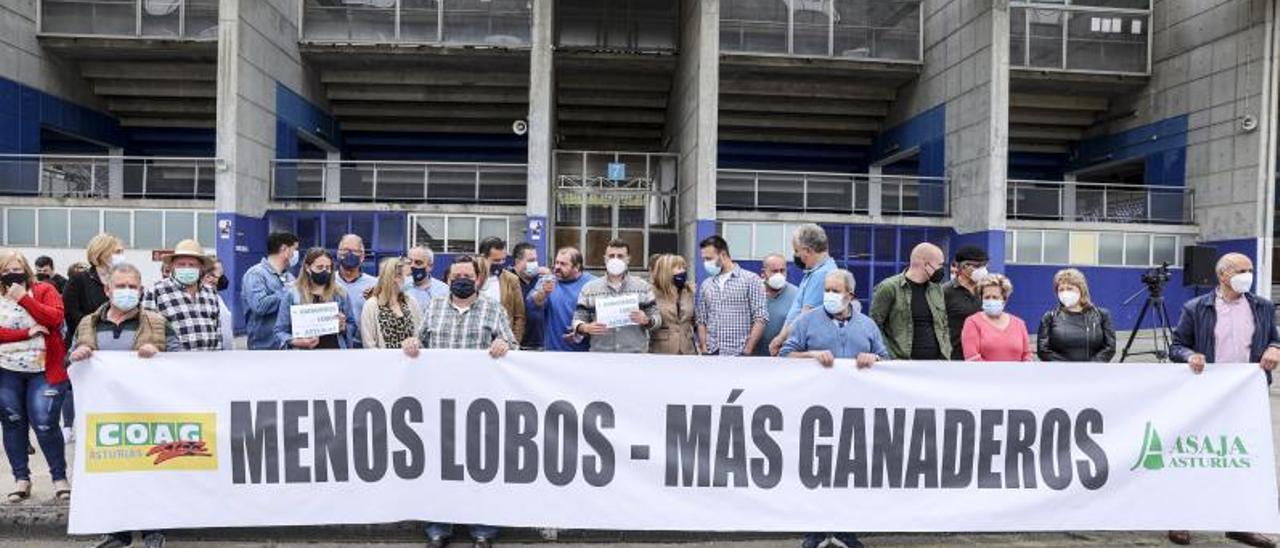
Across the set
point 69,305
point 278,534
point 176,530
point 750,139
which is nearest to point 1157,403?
point 278,534

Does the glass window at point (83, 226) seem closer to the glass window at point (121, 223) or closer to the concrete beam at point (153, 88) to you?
the glass window at point (121, 223)

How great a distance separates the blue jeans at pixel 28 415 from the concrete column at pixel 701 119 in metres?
17.0

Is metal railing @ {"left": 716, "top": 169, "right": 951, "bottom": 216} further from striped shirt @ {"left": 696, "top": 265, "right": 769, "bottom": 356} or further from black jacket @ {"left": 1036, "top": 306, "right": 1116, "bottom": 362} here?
black jacket @ {"left": 1036, "top": 306, "right": 1116, "bottom": 362}

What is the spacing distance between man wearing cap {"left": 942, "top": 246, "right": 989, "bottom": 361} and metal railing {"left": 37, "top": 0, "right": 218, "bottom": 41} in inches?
904

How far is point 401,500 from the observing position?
4.80m

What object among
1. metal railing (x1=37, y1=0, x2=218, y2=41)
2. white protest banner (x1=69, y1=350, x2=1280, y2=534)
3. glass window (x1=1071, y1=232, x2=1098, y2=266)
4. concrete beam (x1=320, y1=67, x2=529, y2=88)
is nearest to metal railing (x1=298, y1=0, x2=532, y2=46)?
concrete beam (x1=320, y1=67, x2=529, y2=88)

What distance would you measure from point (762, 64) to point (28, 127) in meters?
20.1

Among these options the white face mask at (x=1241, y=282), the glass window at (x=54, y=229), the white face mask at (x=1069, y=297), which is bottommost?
the white face mask at (x=1069, y=297)

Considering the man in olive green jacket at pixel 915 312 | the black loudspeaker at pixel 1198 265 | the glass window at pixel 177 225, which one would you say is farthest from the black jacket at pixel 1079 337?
the glass window at pixel 177 225

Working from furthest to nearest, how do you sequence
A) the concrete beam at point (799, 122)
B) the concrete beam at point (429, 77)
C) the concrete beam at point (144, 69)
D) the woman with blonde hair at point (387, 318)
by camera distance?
1. the concrete beam at point (799, 122)
2. the concrete beam at point (429, 77)
3. the concrete beam at point (144, 69)
4. the woman with blonde hair at point (387, 318)

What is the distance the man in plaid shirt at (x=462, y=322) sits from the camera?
5.01 m

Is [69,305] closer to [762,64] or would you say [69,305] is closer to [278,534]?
[278,534]

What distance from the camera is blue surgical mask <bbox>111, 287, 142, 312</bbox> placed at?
15.6ft

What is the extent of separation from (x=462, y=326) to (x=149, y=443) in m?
1.81
